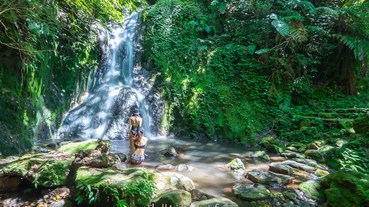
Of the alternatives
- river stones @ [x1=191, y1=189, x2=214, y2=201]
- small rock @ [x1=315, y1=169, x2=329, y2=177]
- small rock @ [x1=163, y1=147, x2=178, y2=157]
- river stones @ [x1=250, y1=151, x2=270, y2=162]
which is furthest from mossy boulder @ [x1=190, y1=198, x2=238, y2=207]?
river stones @ [x1=250, y1=151, x2=270, y2=162]

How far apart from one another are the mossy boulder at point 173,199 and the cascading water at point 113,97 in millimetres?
5209

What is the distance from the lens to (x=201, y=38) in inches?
438

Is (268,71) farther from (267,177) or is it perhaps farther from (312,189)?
(312,189)

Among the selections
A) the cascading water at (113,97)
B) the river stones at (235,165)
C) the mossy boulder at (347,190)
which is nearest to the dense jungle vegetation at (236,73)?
the cascading water at (113,97)

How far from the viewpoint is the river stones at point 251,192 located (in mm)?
4023

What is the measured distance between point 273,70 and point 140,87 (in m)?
5.02

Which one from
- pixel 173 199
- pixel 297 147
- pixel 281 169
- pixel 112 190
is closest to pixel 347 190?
pixel 281 169

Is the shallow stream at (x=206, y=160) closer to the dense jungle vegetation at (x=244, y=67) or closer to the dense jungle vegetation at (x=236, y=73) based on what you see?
the dense jungle vegetation at (x=236, y=73)

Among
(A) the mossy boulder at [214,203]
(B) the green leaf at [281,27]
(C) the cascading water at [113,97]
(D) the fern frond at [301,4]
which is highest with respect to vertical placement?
(D) the fern frond at [301,4]

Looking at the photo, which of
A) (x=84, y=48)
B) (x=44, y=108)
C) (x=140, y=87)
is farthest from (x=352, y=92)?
(x=44, y=108)

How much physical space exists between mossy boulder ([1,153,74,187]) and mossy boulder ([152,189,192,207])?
1437 millimetres

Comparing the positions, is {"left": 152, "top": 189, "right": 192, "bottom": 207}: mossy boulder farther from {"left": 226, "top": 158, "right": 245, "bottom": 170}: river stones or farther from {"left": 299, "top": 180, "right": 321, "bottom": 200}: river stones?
{"left": 226, "top": 158, "right": 245, "bottom": 170}: river stones

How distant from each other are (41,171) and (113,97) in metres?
5.68

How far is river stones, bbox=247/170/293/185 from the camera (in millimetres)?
4719
